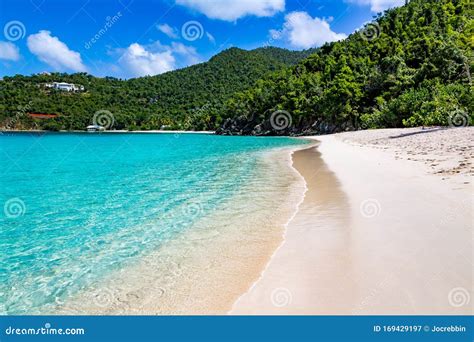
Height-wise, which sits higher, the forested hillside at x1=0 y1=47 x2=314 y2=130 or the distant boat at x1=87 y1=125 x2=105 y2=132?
the forested hillside at x1=0 y1=47 x2=314 y2=130

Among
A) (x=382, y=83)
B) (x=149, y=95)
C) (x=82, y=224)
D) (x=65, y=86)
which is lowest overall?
(x=82, y=224)

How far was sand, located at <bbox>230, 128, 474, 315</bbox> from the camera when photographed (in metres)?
3.82

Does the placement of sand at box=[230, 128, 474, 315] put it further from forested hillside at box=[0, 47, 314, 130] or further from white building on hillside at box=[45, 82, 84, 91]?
white building on hillside at box=[45, 82, 84, 91]

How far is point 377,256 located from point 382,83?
2604 inches

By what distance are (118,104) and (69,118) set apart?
23.5 meters

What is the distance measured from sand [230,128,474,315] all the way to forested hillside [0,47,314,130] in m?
106

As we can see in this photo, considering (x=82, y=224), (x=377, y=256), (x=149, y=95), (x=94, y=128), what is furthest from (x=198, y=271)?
(x=149, y=95)

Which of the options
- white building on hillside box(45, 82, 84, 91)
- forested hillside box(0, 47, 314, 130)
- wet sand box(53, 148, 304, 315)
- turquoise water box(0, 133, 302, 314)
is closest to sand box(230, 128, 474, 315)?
wet sand box(53, 148, 304, 315)

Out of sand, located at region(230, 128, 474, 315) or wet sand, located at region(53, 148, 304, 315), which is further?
wet sand, located at region(53, 148, 304, 315)

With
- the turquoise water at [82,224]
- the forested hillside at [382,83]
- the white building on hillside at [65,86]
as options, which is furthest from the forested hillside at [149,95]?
the turquoise water at [82,224]

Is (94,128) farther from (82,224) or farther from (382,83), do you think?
(82,224)

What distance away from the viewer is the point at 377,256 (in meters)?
5.07

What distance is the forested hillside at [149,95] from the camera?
12219 centimetres

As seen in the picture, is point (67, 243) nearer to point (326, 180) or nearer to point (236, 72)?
point (326, 180)
